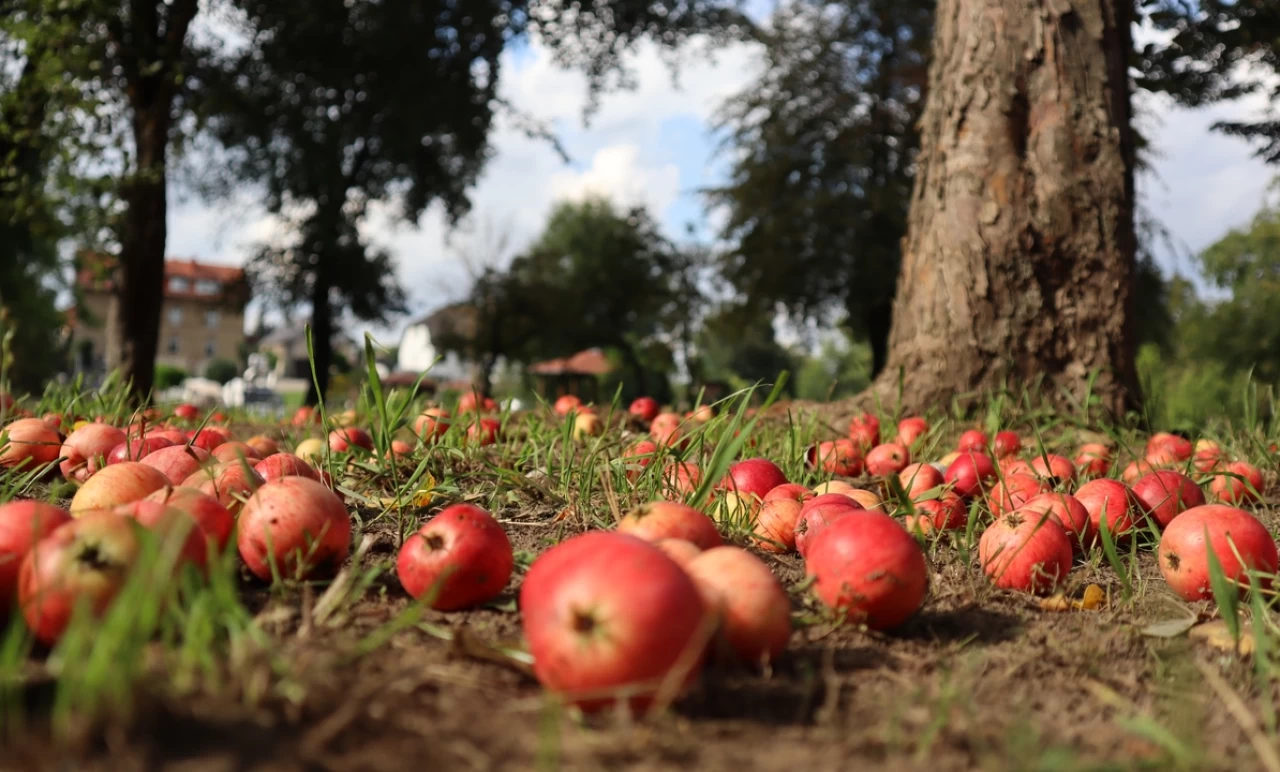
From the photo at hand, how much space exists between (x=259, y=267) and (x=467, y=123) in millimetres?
9995

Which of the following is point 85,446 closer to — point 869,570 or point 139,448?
point 139,448

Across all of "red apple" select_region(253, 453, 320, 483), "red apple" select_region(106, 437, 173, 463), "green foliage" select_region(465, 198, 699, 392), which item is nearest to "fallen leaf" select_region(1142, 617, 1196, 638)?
"red apple" select_region(253, 453, 320, 483)

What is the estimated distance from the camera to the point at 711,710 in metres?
1.31

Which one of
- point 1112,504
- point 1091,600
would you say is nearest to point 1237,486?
point 1112,504

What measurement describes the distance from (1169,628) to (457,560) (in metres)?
1.50

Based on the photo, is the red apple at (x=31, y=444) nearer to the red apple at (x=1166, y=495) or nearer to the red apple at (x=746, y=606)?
the red apple at (x=746, y=606)

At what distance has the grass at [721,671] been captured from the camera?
3.52 ft

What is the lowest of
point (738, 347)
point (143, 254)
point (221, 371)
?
point (221, 371)

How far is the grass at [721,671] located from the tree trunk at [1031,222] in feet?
8.61

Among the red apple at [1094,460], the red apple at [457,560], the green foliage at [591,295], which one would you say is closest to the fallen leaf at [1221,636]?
the red apple at [1094,460]

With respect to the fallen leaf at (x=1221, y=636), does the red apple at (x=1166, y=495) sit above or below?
above

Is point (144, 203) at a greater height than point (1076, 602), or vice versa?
point (144, 203)

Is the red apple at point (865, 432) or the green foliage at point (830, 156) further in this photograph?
the green foliage at point (830, 156)

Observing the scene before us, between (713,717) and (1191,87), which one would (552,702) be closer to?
(713,717)
